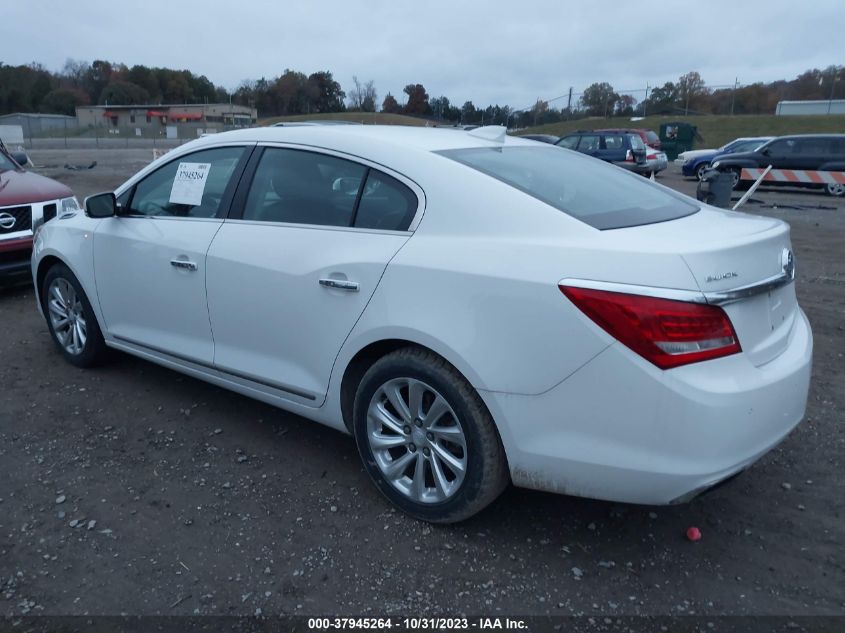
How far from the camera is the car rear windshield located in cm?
289

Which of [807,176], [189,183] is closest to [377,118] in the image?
[807,176]

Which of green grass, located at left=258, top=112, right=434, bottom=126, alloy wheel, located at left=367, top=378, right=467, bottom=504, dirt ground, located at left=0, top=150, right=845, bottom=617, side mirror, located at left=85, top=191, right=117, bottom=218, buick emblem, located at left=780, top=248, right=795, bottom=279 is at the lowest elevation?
dirt ground, located at left=0, top=150, right=845, bottom=617

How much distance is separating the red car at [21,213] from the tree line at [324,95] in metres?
25.5

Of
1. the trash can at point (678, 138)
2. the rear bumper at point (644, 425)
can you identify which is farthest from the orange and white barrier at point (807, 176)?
the rear bumper at point (644, 425)

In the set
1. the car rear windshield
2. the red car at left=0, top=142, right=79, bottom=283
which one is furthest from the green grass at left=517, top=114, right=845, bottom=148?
the car rear windshield

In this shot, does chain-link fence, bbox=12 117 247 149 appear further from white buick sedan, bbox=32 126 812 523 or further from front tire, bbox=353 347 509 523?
front tire, bbox=353 347 509 523

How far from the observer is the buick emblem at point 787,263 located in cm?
282

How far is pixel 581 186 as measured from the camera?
Result: 324 cm

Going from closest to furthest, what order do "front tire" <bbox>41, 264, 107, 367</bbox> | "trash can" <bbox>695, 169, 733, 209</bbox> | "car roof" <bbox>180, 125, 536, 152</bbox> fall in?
"car roof" <bbox>180, 125, 536, 152</bbox>, "front tire" <bbox>41, 264, 107, 367</bbox>, "trash can" <bbox>695, 169, 733, 209</bbox>

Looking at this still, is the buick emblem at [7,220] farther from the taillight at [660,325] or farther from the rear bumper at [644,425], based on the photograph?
the taillight at [660,325]

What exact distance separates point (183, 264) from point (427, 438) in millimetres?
1733

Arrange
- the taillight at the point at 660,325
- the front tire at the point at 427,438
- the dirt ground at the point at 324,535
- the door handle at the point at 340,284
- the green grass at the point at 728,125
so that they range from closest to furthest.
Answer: the taillight at the point at 660,325, the dirt ground at the point at 324,535, the front tire at the point at 427,438, the door handle at the point at 340,284, the green grass at the point at 728,125

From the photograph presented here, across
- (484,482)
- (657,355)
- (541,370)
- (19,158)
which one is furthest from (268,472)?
(19,158)

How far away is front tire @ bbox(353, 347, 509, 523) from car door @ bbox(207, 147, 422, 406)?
0.96 ft
